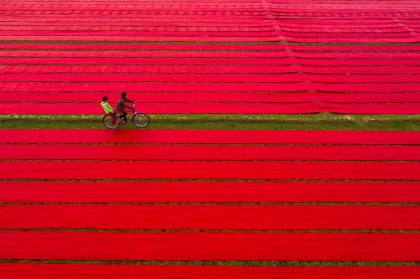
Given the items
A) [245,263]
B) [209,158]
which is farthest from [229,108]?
[245,263]

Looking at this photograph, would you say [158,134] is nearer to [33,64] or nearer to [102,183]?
[102,183]

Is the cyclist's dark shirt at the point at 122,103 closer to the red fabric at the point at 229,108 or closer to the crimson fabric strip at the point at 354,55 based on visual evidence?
the red fabric at the point at 229,108

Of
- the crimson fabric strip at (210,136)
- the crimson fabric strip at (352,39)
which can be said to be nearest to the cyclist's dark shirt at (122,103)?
the crimson fabric strip at (210,136)

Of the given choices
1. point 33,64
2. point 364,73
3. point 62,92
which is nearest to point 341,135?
point 364,73

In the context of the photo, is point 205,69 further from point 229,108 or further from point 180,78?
point 229,108

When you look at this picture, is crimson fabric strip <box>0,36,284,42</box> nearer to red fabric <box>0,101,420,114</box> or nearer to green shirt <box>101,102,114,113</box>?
red fabric <box>0,101,420,114</box>
